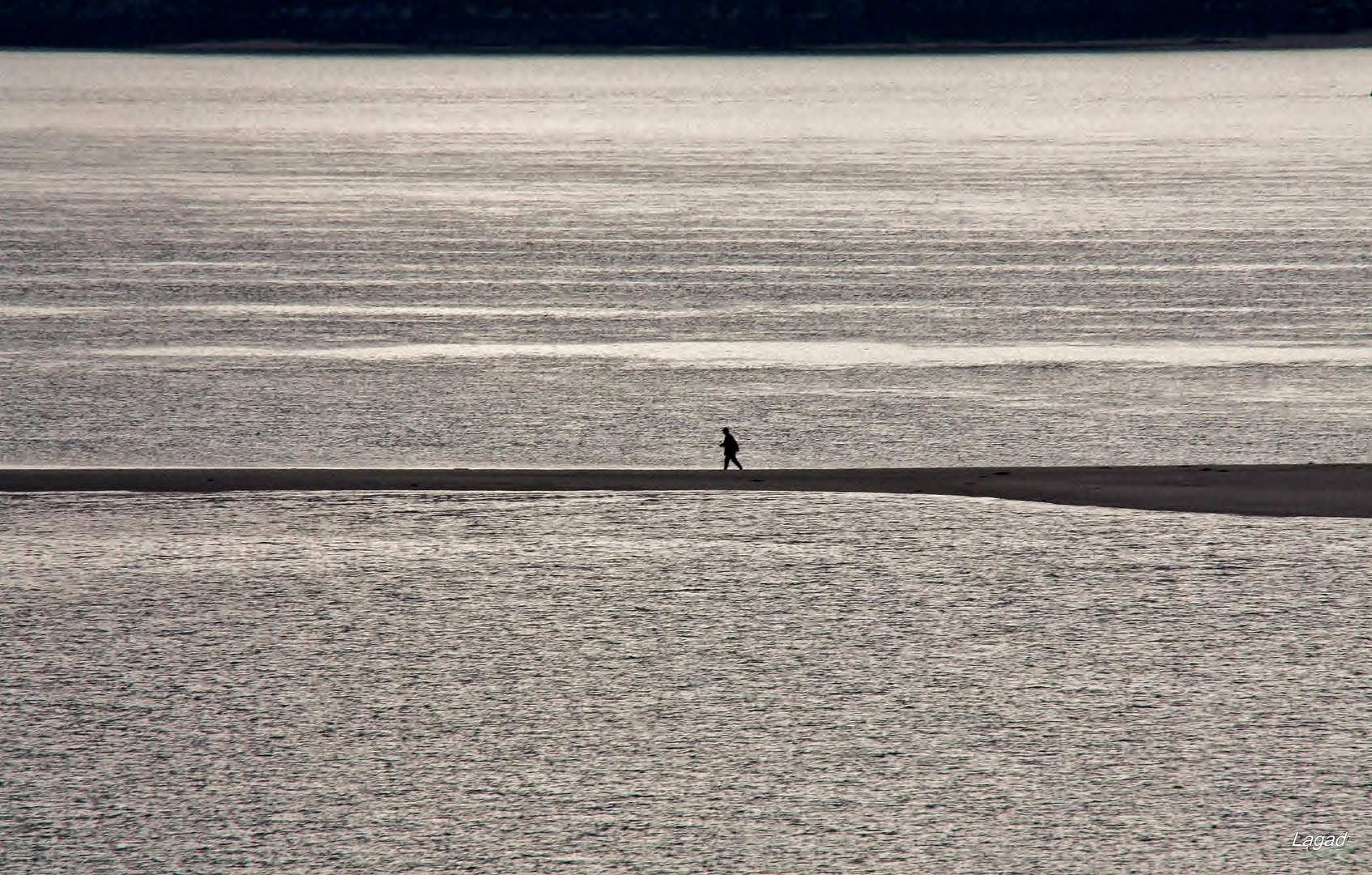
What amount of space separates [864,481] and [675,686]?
3.18 m

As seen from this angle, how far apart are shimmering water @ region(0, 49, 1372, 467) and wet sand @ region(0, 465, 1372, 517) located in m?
0.27

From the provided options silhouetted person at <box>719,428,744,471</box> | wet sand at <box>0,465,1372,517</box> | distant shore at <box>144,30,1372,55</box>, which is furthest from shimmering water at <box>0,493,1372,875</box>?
distant shore at <box>144,30,1372,55</box>

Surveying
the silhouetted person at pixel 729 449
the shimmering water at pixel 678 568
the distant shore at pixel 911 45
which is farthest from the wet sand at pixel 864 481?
the distant shore at pixel 911 45

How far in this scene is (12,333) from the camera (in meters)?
13.9

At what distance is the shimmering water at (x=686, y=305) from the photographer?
10.4 meters

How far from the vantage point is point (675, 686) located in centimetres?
615

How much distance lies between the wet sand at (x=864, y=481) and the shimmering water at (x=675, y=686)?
10.9 inches

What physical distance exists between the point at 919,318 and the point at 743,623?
831 cm

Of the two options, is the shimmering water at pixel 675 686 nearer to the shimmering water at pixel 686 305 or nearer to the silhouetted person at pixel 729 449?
the silhouetted person at pixel 729 449

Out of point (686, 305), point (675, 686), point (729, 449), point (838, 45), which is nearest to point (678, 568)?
point (675, 686)

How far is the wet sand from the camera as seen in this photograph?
8.79 metres

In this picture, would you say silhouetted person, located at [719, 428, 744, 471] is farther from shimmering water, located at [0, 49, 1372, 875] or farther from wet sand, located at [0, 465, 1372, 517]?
shimmering water, located at [0, 49, 1372, 875]

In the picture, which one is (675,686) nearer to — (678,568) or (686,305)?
(678,568)

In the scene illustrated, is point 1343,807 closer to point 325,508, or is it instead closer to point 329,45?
point 325,508
